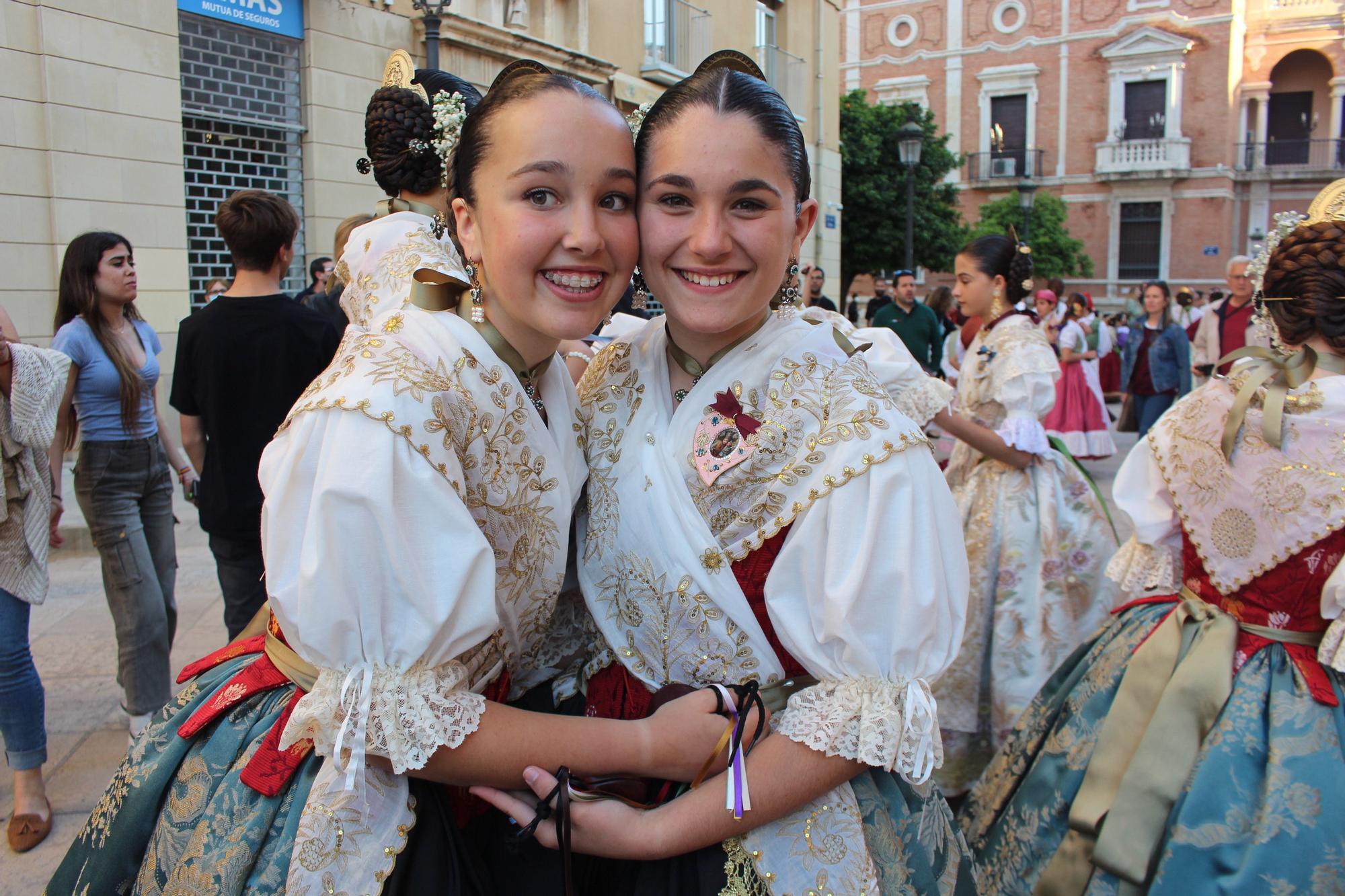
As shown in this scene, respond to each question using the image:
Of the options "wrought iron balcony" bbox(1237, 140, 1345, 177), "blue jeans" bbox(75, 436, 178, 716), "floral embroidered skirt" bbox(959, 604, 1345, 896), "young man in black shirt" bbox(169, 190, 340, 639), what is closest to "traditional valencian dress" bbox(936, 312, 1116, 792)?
"floral embroidered skirt" bbox(959, 604, 1345, 896)

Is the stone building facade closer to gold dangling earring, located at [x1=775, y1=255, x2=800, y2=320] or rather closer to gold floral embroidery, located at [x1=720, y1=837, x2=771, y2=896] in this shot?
gold dangling earring, located at [x1=775, y1=255, x2=800, y2=320]

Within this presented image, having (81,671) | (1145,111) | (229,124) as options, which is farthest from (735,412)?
(1145,111)

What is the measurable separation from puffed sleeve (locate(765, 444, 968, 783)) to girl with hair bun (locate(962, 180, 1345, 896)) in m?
1.02

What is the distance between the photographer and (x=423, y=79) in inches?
89.4

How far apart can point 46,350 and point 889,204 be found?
2245cm

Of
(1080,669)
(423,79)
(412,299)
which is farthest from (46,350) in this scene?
(1080,669)

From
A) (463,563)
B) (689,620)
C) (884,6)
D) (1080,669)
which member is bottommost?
(1080,669)

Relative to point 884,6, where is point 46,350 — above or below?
below

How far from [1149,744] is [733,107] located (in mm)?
1642

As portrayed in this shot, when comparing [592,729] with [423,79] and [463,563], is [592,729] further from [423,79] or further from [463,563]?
[423,79]

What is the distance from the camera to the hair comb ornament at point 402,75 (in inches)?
89.3

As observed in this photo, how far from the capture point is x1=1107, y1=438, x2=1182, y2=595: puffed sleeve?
8.54 ft

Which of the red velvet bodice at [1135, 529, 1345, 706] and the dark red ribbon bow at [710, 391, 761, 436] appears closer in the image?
the dark red ribbon bow at [710, 391, 761, 436]

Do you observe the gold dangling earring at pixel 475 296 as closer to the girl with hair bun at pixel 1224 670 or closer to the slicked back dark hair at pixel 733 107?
the slicked back dark hair at pixel 733 107
